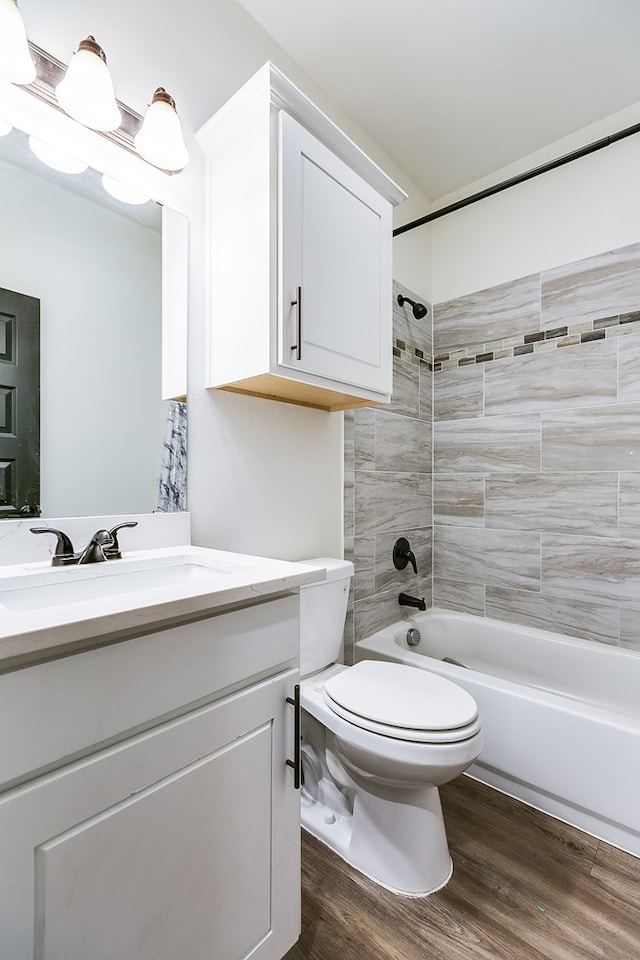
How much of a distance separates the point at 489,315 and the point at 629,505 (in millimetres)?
1147

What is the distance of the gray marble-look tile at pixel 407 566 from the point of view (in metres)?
2.19

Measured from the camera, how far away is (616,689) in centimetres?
187

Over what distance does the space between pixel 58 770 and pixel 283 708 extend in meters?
0.43

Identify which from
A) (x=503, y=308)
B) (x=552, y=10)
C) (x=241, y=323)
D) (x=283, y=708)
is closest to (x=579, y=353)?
(x=503, y=308)

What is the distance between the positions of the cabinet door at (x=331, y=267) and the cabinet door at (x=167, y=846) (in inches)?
36.8

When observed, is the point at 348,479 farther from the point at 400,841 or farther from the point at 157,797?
the point at 157,797

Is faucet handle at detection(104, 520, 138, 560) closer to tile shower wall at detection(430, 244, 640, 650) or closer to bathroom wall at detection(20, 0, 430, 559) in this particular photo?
bathroom wall at detection(20, 0, 430, 559)

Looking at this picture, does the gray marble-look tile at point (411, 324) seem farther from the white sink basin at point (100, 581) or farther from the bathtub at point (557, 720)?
the white sink basin at point (100, 581)

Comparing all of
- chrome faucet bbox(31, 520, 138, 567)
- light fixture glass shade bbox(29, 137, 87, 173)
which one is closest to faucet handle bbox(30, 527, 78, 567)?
chrome faucet bbox(31, 520, 138, 567)

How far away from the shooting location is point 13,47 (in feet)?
3.21

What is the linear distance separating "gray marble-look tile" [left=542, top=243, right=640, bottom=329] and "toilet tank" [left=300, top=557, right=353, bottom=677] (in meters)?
1.57

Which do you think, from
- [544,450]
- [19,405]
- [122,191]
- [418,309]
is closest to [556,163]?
[418,309]

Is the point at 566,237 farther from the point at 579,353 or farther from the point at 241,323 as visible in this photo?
the point at 241,323

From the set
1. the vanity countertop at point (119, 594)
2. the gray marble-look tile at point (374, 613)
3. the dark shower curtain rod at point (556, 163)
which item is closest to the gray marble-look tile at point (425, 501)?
the gray marble-look tile at point (374, 613)
